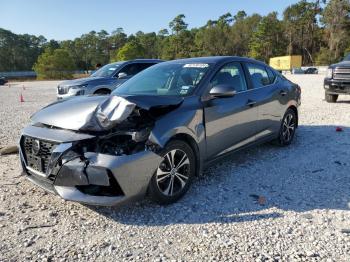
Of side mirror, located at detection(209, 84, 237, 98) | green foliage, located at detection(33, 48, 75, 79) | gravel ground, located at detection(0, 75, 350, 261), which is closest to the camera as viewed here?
gravel ground, located at detection(0, 75, 350, 261)

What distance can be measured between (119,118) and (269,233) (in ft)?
6.18

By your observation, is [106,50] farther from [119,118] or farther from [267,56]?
[119,118]

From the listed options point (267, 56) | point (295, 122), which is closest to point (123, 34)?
point (267, 56)

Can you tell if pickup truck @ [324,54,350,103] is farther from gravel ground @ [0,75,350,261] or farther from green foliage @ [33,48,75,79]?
green foliage @ [33,48,75,79]

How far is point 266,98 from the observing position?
5.61 m

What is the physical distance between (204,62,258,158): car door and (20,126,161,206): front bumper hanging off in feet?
3.52

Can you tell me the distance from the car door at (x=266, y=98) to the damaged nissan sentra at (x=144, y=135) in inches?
10.5

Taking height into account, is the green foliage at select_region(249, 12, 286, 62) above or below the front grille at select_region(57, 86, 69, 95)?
above

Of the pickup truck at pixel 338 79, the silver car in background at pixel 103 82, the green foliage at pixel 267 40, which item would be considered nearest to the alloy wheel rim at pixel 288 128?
the silver car in background at pixel 103 82

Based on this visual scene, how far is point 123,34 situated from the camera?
130875mm

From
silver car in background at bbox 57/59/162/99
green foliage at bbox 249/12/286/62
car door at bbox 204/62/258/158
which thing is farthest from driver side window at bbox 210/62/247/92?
green foliage at bbox 249/12/286/62

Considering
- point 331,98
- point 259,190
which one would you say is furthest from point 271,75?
point 331,98

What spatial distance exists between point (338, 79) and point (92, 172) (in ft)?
33.1

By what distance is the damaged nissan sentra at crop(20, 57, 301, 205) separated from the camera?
3506 millimetres
